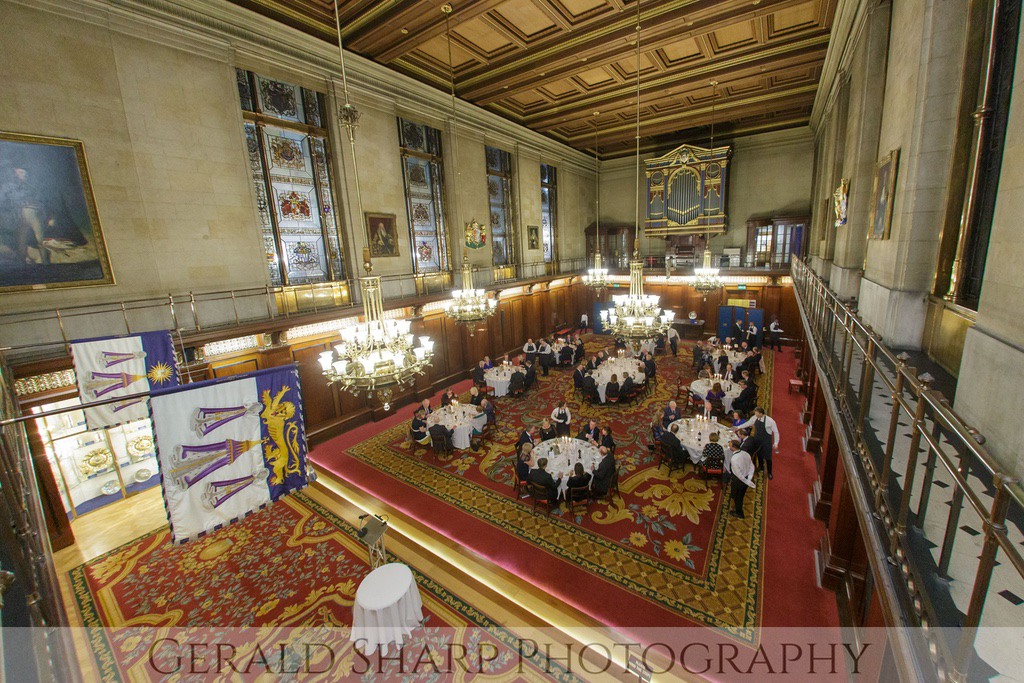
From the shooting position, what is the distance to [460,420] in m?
9.31

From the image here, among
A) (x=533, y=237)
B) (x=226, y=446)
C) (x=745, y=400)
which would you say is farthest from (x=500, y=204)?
(x=226, y=446)

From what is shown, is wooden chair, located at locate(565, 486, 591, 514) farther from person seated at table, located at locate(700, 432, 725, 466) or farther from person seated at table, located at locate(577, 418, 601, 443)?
A: person seated at table, located at locate(700, 432, 725, 466)

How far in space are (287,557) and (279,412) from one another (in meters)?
3.56

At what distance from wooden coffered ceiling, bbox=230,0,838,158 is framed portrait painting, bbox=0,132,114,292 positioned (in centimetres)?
452

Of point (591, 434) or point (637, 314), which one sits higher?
point (637, 314)

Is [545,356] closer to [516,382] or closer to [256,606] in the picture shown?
[516,382]

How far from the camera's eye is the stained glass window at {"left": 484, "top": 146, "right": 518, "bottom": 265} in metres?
15.7

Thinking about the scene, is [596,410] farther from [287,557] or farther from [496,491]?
[287,557]

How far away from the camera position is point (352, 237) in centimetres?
1034

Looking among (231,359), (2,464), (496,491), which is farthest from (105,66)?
(496,491)

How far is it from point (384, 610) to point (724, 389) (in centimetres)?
890

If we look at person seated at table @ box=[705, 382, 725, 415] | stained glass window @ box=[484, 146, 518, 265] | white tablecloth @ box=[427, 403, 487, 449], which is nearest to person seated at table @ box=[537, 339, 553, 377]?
stained glass window @ box=[484, 146, 518, 265]

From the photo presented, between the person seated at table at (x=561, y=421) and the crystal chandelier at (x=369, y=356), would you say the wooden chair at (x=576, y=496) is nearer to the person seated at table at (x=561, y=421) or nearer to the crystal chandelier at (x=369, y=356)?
the person seated at table at (x=561, y=421)

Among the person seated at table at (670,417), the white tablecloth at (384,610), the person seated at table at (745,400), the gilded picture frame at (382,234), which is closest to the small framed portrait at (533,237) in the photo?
the gilded picture frame at (382,234)
